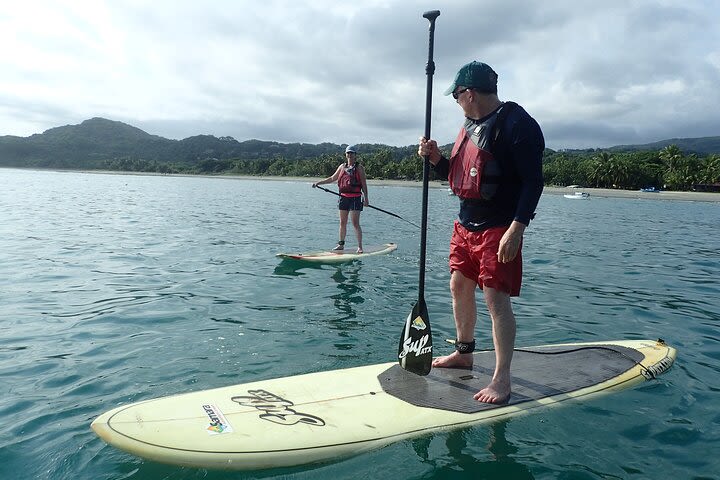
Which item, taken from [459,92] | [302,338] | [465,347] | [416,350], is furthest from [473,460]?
[302,338]

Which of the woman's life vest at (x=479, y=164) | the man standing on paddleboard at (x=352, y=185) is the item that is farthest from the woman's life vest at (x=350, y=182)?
the woman's life vest at (x=479, y=164)

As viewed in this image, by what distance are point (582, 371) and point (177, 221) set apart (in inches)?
824

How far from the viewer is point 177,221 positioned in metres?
22.6

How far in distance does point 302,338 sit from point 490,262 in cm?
326

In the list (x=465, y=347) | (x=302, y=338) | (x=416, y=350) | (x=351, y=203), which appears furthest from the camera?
(x=351, y=203)

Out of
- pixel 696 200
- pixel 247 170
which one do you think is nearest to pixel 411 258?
pixel 696 200

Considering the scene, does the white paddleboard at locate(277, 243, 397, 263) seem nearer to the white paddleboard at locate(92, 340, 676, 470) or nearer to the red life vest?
the white paddleboard at locate(92, 340, 676, 470)

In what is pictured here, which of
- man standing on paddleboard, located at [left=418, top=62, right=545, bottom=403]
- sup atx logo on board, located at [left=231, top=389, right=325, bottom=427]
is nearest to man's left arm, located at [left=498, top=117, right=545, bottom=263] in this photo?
man standing on paddleboard, located at [left=418, top=62, right=545, bottom=403]

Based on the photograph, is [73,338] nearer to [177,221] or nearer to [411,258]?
[411,258]

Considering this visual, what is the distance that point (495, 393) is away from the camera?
14.3 feet

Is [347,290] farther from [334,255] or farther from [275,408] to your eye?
[275,408]

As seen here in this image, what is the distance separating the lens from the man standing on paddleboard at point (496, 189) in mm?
3982

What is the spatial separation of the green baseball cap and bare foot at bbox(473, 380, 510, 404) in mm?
2735

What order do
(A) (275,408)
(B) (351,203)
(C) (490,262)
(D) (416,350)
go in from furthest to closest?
(B) (351,203)
(D) (416,350)
(C) (490,262)
(A) (275,408)
